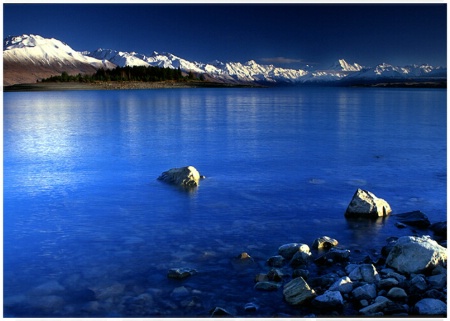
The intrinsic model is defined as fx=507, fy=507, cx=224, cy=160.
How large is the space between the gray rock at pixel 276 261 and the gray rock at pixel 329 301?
1741 mm

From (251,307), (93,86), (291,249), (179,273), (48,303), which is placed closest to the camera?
(251,307)

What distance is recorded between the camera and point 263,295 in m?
9.29

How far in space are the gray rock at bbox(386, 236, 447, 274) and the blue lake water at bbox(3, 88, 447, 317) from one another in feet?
3.38

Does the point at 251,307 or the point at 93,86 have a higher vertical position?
the point at 93,86

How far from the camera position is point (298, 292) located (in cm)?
907

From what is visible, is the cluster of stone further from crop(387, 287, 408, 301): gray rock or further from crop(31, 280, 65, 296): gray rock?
crop(31, 280, 65, 296): gray rock

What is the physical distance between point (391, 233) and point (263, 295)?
4.88m

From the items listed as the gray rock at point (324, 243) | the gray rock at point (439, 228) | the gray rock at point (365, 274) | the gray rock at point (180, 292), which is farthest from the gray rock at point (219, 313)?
the gray rock at point (439, 228)

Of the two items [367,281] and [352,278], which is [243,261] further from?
[367,281]

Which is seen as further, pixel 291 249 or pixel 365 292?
pixel 291 249

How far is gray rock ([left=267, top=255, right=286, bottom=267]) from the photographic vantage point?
10586 millimetres

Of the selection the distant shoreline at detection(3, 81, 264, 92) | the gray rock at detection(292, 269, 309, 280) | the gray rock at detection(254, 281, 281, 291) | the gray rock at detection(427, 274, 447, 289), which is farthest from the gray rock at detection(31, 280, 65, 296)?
the distant shoreline at detection(3, 81, 264, 92)

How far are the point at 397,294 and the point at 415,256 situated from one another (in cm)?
142

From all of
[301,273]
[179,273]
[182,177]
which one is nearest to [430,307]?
[301,273]
